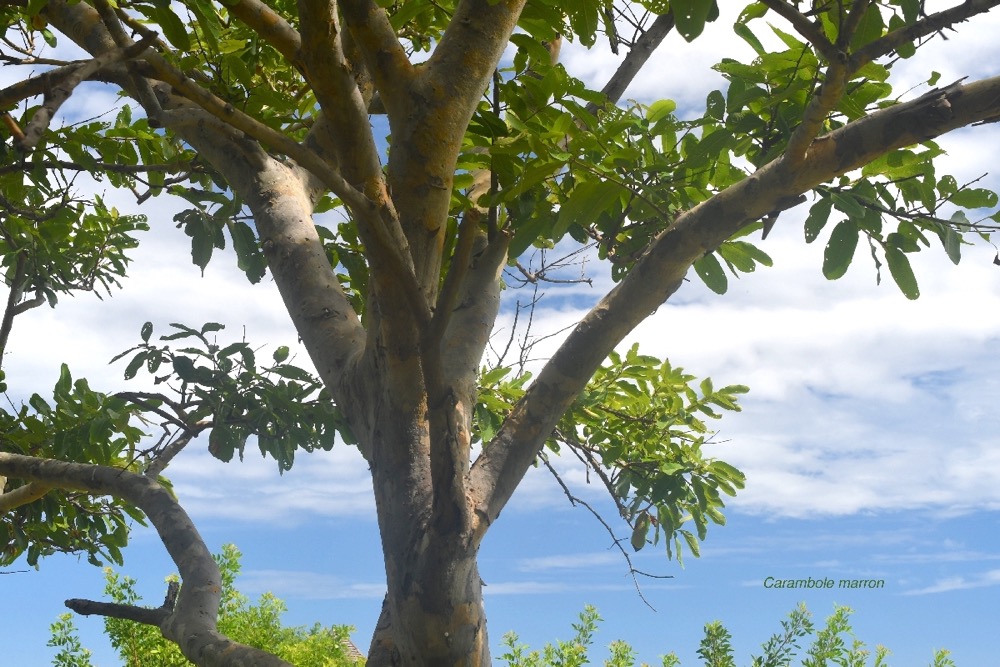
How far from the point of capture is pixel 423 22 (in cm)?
332

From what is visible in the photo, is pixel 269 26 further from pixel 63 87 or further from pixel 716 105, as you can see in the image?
pixel 716 105

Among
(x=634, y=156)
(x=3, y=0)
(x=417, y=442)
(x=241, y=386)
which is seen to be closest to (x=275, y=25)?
(x=3, y=0)

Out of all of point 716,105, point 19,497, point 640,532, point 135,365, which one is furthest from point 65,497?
point 716,105

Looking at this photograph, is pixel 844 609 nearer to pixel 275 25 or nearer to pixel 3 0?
pixel 275 25

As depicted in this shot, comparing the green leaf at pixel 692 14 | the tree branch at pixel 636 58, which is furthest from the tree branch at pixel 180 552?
the tree branch at pixel 636 58

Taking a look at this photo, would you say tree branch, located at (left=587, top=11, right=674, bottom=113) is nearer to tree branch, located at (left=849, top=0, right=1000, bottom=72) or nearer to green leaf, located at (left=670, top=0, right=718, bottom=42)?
tree branch, located at (left=849, top=0, right=1000, bottom=72)

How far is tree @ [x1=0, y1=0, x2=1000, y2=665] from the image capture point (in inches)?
85.5

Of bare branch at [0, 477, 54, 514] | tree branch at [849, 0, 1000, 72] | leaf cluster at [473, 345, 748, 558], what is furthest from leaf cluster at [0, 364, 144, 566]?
tree branch at [849, 0, 1000, 72]

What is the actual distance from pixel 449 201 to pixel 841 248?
1178 millimetres

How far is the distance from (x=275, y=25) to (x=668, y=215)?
129 cm

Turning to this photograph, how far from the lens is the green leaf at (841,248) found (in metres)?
2.58

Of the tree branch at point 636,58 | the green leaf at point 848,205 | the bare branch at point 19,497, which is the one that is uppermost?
the tree branch at point 636,58

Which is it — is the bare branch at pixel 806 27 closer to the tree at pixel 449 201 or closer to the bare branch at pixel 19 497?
the tree at pixel 449 201

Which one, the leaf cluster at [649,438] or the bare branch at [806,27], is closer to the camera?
the bare branch at [806,27]
